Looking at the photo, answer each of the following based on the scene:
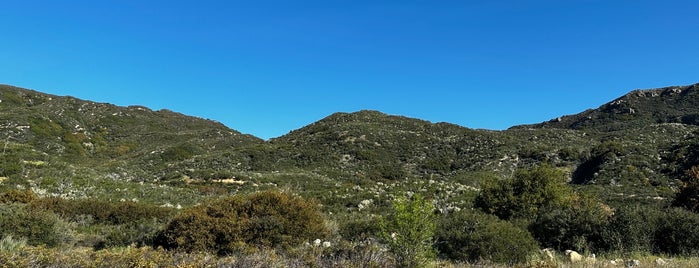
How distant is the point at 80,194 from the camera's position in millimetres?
20031

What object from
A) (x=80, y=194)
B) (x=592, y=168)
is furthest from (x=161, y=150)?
(x=592, y=168)

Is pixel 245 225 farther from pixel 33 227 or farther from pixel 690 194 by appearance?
pixel 690 194

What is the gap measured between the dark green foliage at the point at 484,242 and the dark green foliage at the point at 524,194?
6459 millimetres


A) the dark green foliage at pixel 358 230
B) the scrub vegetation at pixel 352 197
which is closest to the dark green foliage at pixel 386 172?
the scrub vegetation at pixel 352 197

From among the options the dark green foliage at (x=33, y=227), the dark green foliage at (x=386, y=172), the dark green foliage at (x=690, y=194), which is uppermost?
the dark green foliage at (x=386, y=172)

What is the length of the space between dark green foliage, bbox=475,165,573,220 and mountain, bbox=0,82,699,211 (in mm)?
2300

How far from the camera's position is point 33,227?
9336 mm

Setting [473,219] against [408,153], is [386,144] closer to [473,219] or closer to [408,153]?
[408,153]

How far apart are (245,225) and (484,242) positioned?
5051 millimetres

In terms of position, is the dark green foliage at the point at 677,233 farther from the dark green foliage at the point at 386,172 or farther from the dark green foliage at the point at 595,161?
the dark green foliage at the point at 386,172

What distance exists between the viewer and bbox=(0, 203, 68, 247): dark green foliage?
914 cm

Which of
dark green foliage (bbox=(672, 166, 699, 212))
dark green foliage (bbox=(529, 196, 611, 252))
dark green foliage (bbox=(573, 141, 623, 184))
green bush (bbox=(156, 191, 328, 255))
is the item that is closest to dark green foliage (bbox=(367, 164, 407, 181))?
dark green foliage (bbox=(573, 141, 623, 184))

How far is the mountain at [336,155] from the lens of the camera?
1000 inches

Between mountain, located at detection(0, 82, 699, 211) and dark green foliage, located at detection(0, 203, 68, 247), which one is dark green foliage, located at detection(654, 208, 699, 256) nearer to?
mountain, located at detection(0, 82, 699, 211)
